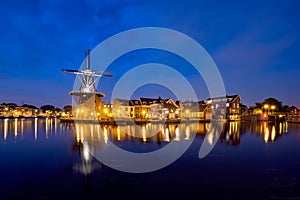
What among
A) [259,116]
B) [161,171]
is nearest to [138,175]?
[161,171]

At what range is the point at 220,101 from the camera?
61.8 m

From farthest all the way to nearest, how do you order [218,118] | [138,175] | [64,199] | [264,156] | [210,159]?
[218,118] < [264,156] < [210,159] < [138,175] < [64,199]

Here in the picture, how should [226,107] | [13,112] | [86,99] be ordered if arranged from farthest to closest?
[13,112]
[226,107]
[86,99]

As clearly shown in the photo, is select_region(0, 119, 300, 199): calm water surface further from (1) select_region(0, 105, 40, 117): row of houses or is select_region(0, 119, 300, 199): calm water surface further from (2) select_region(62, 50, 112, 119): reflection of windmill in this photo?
(1) select_region(0, 105, 40, 117): row of houses

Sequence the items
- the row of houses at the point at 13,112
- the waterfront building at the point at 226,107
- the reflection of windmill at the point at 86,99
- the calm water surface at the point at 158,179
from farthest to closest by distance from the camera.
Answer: the row of houses at the point at 13,112 < the waterfront building at the point at 226,107 < the reflection of windmill at the point at 86,99 < the calm water surface at the point at 158,179

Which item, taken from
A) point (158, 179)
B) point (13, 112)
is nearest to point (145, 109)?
point (158, 179)

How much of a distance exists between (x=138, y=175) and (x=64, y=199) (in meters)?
3.55

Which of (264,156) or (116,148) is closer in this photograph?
(264,156)

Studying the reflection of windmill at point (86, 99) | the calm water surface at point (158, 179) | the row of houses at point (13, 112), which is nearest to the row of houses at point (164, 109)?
the reflection of windmill at point (86, 99)

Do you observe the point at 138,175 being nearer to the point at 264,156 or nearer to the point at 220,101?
the point at 264,156

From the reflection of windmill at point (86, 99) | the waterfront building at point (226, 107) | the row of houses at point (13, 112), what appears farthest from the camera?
the row of houses at point (13, 112)

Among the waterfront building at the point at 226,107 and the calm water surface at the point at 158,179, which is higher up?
the waterfront building at the point at 226,107

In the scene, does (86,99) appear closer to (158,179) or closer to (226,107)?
(226,107)

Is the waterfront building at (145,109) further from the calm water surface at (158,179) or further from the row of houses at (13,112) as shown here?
the row of houses at (13,112)
